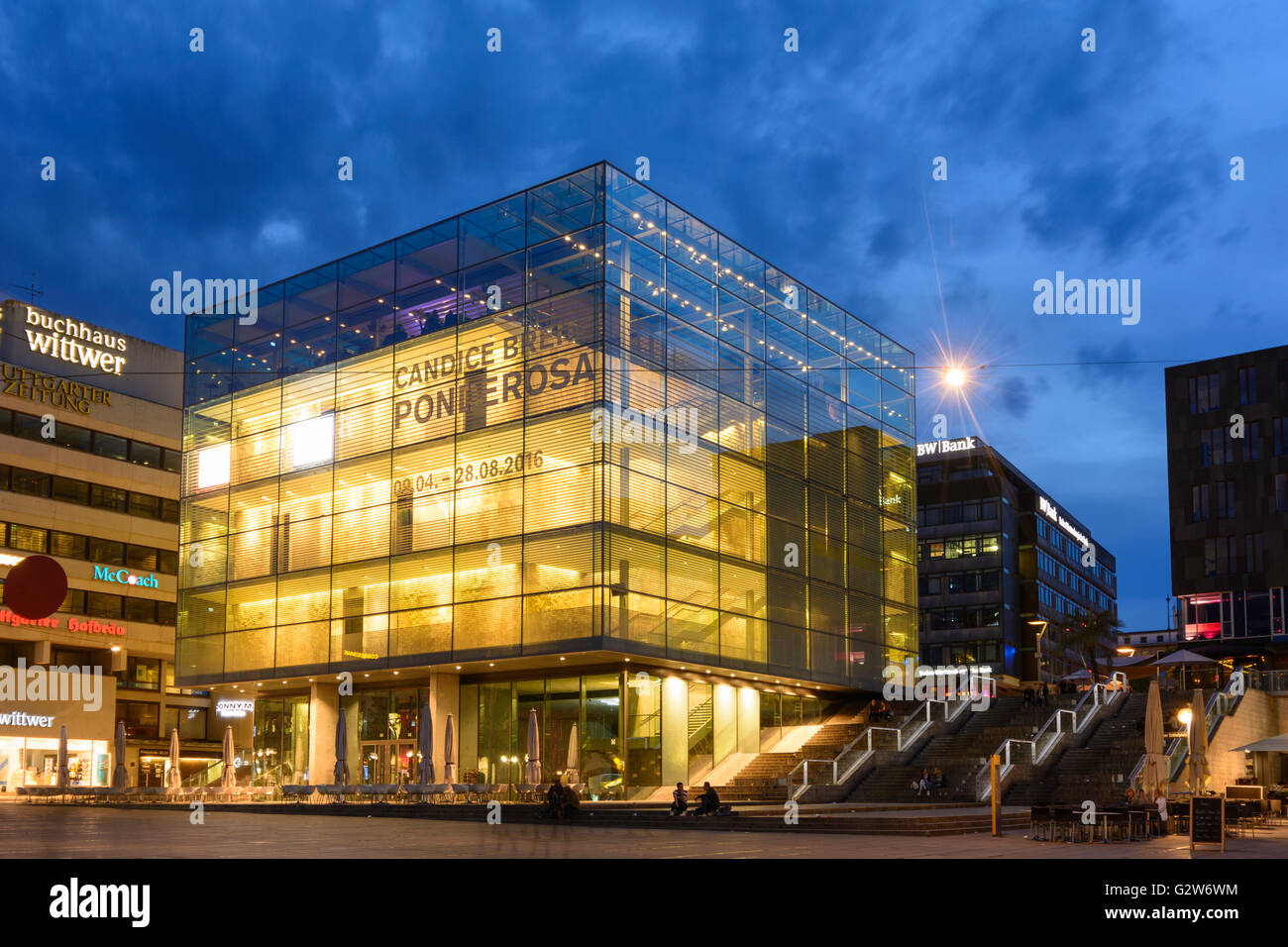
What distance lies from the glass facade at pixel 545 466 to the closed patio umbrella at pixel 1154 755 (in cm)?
1632

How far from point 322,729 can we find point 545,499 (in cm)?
1533

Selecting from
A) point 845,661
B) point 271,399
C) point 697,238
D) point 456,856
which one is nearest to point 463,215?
point 697,238

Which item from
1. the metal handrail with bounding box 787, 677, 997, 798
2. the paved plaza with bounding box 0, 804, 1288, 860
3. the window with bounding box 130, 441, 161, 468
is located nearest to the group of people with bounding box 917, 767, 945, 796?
the metal handrail with bounding box 787, 677, 997, 798

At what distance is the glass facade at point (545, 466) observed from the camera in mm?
41812

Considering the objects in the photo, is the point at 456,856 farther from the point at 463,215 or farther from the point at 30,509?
the point at 30,509

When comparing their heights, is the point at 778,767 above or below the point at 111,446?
below

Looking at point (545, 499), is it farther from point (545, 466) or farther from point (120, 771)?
point (120, 771)

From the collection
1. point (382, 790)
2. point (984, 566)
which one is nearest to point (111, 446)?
point (382, 790)

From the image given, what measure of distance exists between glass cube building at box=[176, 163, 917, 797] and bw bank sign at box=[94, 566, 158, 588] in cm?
2051

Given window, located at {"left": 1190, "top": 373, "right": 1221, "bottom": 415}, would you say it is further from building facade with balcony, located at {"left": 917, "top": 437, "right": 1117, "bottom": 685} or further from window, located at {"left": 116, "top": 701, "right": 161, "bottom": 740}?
window, located at {"left": 116, "top": 701, "right": 161, "bottom": 740}

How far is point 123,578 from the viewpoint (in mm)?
71875

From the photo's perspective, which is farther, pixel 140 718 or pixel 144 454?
pixel 144 454
